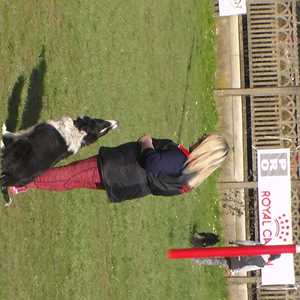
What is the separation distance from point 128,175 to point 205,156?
0.78m

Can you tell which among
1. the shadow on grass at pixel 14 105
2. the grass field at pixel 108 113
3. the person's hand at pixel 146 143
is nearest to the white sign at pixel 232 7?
the grass field at pixel 108 113

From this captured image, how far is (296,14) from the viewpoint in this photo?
14.3 meters

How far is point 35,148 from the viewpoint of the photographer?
572 centimetres

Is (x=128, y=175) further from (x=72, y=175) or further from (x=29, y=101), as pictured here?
(x=29, y=101)

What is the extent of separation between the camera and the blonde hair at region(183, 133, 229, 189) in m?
5.71

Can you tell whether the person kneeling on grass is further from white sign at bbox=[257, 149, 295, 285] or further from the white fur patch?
white sign at bbox=[257, 149, 295, 285]

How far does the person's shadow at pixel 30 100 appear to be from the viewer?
279 inches

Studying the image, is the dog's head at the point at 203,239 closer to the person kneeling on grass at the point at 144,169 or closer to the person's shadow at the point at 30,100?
the person's shadow at the point at 30,100

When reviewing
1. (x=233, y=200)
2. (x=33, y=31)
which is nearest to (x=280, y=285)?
(x=233, y=200)

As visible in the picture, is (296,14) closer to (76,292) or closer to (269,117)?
(269,117)

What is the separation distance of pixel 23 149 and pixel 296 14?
977cm

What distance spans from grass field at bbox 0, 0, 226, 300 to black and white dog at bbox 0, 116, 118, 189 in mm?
899

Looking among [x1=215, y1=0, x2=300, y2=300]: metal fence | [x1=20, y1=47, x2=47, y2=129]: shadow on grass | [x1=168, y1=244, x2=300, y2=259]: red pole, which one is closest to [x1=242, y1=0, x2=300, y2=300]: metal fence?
[x1=215, y1=0, x2=300, y2=300]: metal fence

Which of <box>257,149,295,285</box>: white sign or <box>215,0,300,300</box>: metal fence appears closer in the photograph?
<box>257,149,295,285</box>: white sign
